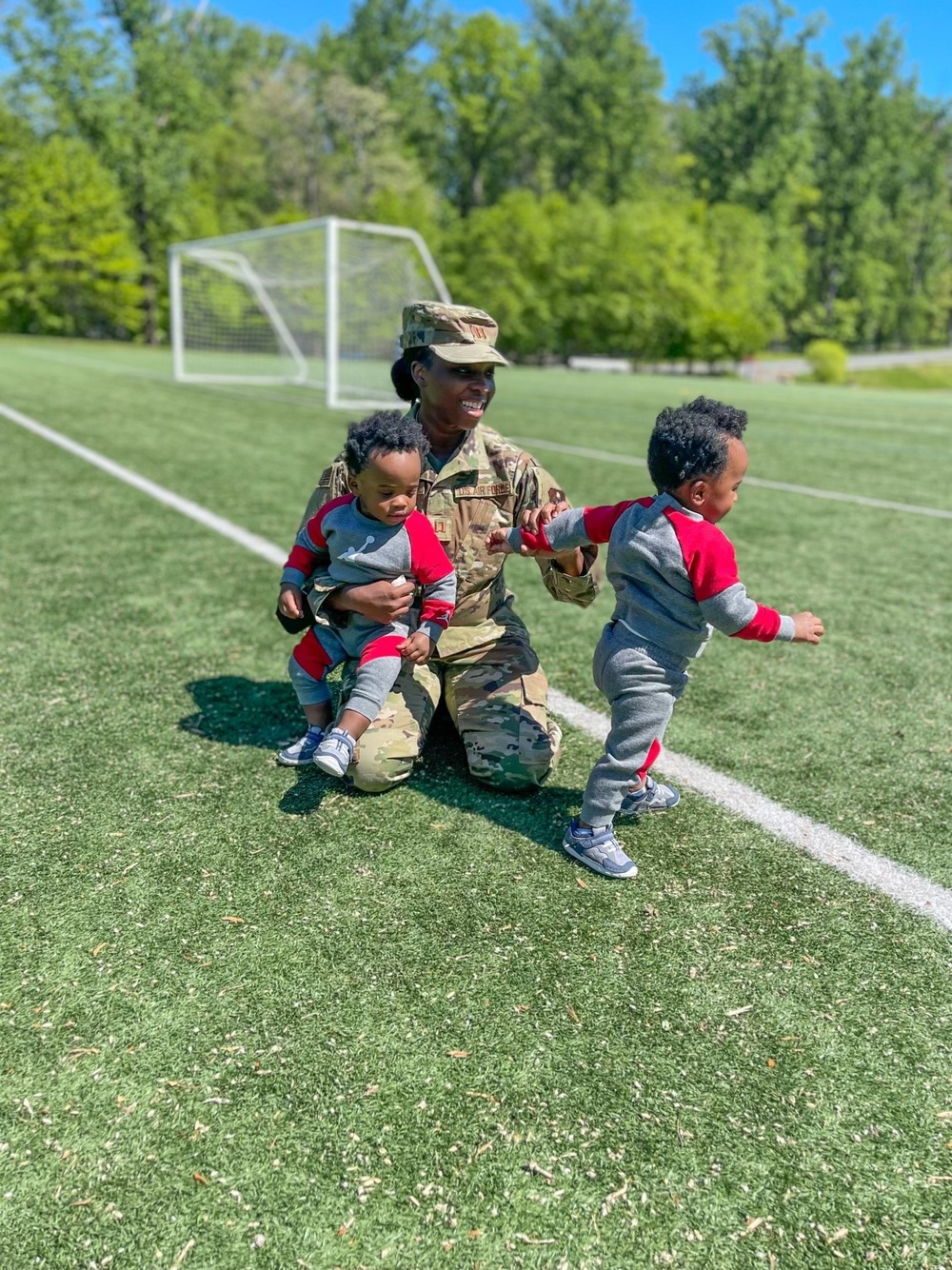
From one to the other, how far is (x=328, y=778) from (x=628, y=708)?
3.75 ft

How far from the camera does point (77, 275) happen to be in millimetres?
45906

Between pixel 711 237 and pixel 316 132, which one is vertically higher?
pixel 316 132

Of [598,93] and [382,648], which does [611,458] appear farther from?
[598,93]

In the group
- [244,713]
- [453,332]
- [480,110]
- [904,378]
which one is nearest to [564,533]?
[453,332]

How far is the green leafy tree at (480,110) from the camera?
186 feet

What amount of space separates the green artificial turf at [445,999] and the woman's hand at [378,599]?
1.96ft

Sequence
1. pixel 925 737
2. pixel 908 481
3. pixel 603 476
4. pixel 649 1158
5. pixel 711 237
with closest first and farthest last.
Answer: pixel 649 1158 → pixel 925 737 → pixel 603 476 → pixel 908 481 → pixel 711 237

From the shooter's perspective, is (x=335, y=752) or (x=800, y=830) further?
(x=800, y=830)

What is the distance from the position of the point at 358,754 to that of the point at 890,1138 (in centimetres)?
181

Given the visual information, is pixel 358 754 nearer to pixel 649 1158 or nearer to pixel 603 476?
pixel 649 1158

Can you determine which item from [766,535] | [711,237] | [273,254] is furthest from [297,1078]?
[711,237]

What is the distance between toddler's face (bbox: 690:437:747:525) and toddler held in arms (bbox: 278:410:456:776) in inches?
35.6

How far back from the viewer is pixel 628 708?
2.70 m

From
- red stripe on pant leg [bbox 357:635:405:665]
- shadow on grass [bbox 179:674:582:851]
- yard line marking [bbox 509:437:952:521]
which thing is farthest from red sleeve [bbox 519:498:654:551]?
yard line marking [bbox 509:437:952:521]
